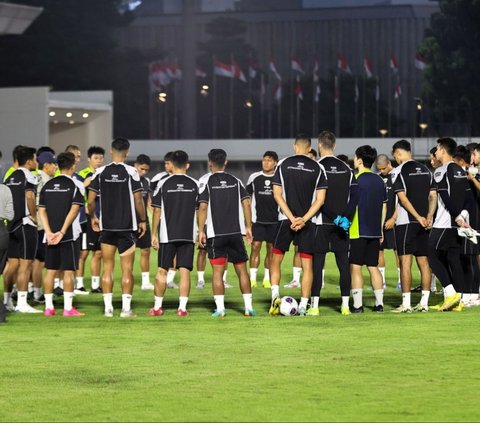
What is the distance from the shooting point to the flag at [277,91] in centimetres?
8881

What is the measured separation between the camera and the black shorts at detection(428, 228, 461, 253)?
15.9 m

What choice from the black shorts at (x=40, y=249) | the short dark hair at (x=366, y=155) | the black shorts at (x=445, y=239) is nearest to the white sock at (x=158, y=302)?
the black shorts at (x=40, y=249)

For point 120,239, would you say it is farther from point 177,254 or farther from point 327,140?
point 327,140

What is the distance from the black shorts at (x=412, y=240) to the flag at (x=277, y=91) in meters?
72.9

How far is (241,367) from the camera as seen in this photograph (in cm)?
1155

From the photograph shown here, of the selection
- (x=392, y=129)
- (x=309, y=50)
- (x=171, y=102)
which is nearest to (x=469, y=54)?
(x=392, y=129)

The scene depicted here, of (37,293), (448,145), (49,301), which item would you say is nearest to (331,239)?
(448,145)

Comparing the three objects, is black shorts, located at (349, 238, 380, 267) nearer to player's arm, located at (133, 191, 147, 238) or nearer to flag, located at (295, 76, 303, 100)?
player's arm, located at (133, 191, 147, 238)

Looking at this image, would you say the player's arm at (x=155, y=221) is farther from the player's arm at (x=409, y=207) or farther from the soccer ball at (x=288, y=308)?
the player's arm at (x=409, y=207)

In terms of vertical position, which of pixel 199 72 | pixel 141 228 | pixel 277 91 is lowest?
pixel 141 228

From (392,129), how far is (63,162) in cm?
7497

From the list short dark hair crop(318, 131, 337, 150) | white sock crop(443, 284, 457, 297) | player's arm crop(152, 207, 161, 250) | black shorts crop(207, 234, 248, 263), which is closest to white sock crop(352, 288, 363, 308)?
white sock crop(443, 284, 457, 297)

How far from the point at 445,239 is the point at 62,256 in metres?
4.58

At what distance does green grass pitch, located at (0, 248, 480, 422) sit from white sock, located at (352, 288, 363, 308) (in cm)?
30
